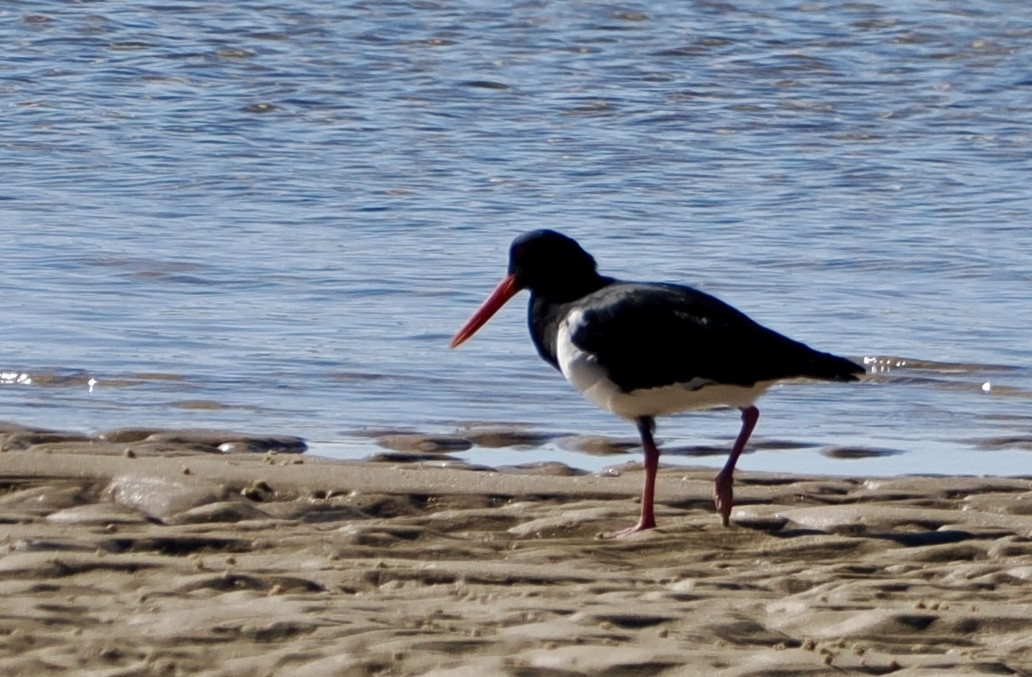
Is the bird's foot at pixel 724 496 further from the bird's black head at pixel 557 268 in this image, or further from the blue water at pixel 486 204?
the blue water at pixel 486 204

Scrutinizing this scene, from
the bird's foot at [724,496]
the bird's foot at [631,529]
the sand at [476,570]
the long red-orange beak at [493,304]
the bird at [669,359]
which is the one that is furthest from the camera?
the long red-orange beak at [493,304]

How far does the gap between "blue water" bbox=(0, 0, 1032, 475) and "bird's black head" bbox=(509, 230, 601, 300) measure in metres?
0.72

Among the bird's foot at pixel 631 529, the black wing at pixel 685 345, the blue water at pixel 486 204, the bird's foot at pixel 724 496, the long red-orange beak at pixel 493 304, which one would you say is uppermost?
the black wing at pixel 685 345

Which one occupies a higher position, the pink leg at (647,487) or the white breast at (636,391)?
the white breast at (636,391)

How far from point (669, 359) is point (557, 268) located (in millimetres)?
709

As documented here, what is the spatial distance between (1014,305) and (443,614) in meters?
5.79

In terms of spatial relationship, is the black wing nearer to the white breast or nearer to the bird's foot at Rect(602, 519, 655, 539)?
the white breast

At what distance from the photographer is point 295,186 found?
1196cm

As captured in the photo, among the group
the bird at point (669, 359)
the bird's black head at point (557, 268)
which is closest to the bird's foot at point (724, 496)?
the bird at point (669, 359)

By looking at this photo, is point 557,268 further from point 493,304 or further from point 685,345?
point 685,345

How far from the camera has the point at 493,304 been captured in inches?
255

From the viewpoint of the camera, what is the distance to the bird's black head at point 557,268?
5941 millimetres

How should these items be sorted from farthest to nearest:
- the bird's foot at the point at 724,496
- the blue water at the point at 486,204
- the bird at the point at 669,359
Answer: the blue water at the point at 486,204, the bird at the point at 669,359, the bird's foot at the point at 724,496

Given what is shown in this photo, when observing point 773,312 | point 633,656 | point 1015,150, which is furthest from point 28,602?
point 1015,150
